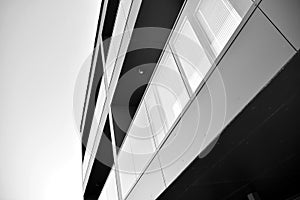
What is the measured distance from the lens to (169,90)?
152 centimetres

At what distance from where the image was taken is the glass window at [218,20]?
1.01m

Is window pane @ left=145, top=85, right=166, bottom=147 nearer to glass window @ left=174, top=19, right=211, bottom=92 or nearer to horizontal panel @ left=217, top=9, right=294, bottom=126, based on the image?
glass window @ left=174, top=19, right=211, bottom=92

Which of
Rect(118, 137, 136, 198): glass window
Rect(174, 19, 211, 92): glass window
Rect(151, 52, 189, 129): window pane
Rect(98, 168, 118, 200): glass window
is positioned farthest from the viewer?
Rect(98, 168, 118, 200): glass window

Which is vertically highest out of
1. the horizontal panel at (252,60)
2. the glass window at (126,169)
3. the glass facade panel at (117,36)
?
the glass facade panel at (117,36)

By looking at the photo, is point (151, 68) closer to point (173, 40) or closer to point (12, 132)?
point (173, 40)

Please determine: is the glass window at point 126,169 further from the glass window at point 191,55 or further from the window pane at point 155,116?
the glass window at point 191,55

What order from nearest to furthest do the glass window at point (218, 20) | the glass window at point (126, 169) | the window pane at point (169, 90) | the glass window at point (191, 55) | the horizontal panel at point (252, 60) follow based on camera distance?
1. the horizontal panel at point (252, 60)
2. the glass window at point (218, 20)
3. the glass window at point (191, 55)
4. the window pane at point (169, 90)
5. the glass window at point (126, 169)

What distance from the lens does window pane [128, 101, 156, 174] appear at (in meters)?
1.78

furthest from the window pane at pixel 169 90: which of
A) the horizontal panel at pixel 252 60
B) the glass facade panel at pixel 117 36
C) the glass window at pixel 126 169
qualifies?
the glass facade panel at pixel 117 36

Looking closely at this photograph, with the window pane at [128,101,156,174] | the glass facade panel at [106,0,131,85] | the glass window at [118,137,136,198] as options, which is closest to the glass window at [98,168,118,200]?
the glass window at [118,137,136,198]

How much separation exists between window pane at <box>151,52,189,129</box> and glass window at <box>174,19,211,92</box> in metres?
0.08

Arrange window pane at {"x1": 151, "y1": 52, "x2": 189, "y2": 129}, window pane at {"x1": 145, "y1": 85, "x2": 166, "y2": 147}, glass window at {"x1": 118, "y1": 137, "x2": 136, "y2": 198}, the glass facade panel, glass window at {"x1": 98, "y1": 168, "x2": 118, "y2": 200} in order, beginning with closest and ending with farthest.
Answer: window pane at {"x1": 151, "y1": 52, "x2": 189, "y2": 129} < window pane at {"x1": 145, "y1": 85, "x2": 166, "y2": 147} < glass window at {"x1": 118, "y1": 137, "x2": 136, "y2": 198} < the glass facade panel < glass window at {"x1": 98, "y1": 168, "x2": 118, "y2": 200}

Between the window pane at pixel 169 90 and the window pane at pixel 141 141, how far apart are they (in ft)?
0.95

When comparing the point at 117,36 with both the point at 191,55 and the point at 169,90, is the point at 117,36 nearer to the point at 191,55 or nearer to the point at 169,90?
the point at 169,90
